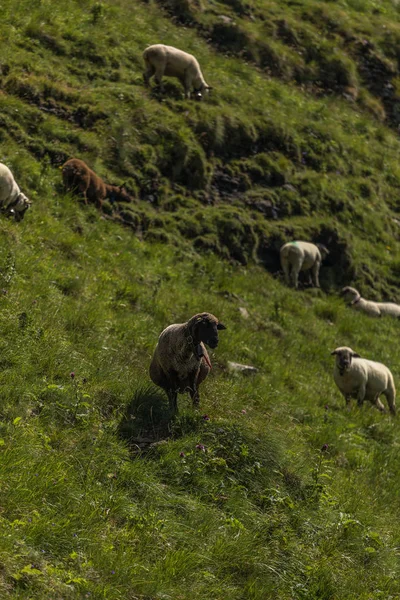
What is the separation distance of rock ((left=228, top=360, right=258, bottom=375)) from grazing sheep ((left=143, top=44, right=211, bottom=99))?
12273mm

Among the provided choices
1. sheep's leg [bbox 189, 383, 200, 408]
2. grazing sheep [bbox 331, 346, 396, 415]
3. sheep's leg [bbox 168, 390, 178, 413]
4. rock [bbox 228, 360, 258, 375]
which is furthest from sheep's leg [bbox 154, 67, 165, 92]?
sheep's leg [bbox 168, 390, 178, 413]

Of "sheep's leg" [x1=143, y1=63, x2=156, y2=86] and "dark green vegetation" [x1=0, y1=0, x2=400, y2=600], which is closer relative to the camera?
"dark green vegetation" [x1=0, y1=0, x2=400, y2=600]

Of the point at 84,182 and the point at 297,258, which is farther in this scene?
the point at 297,258

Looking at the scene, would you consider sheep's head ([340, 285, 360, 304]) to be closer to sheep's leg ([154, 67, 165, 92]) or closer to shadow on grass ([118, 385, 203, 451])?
sheep's leg ([154, 67, 165, 92])

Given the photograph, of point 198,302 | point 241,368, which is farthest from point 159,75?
point 241,368

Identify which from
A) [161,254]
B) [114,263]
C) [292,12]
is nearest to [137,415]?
[114,263]

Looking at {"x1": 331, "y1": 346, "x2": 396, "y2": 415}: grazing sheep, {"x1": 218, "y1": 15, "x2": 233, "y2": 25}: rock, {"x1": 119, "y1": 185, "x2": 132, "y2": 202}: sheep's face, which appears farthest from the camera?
{"x1": 218, "y1": 15, "x2": 233, "y2": 25}: rock

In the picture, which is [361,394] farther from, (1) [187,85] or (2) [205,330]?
(1) [187,85]

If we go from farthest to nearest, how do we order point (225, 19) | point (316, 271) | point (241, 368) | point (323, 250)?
point (225, 19), point (323, 250), point (316, 271), point (241, 368)

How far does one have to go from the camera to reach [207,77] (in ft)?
81.8

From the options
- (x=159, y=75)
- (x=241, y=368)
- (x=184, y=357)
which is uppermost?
(x=184, y=357)

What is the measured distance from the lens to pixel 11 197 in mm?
13781

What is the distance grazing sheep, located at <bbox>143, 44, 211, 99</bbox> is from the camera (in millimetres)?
22234

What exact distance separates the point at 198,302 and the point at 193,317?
5.88 meters
